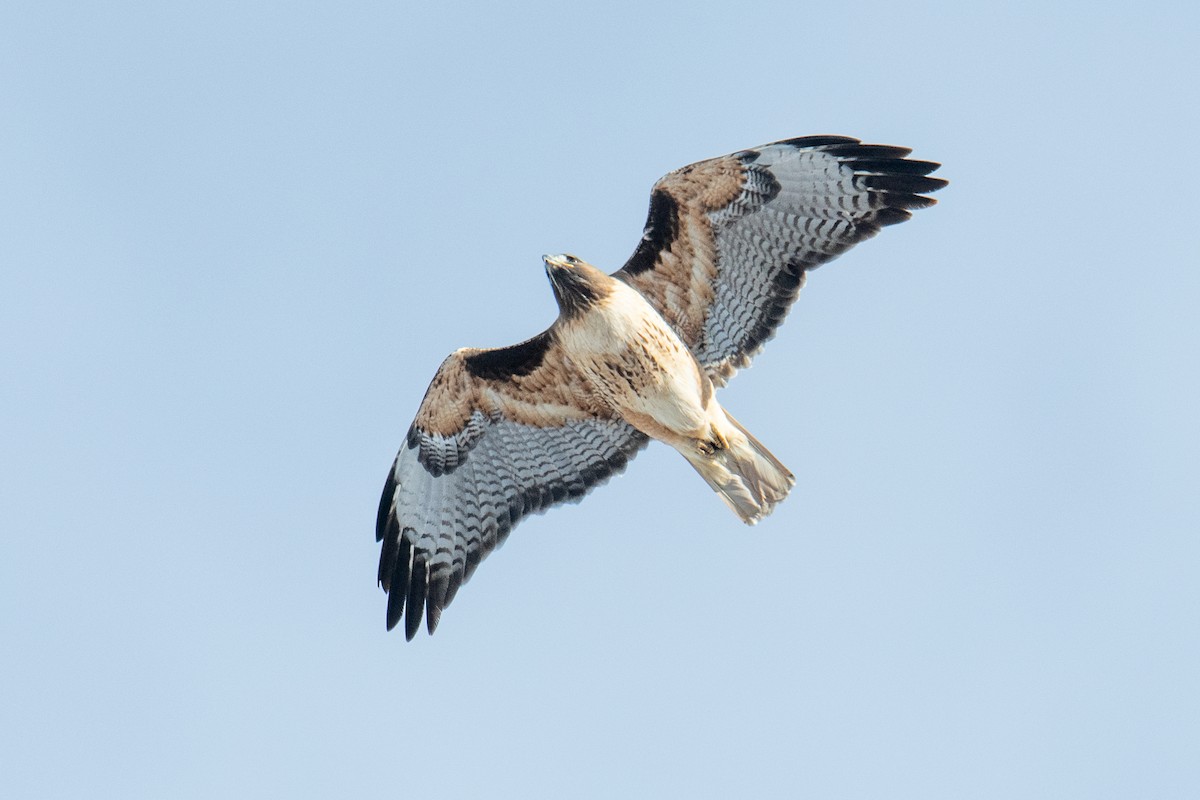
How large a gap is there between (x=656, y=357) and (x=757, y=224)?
1.28m

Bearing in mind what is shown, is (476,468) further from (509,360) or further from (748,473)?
(748,473)

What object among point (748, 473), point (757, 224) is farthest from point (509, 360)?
point (757, 224)

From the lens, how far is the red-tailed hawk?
10.4m

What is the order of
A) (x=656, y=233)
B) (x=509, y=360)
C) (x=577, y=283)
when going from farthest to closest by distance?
(x=509, y=360)
(x=656, y=233)
(x=577, y=283)

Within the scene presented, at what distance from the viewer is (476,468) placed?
1151 cm

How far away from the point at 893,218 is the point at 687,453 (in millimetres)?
2271

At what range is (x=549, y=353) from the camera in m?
10.9

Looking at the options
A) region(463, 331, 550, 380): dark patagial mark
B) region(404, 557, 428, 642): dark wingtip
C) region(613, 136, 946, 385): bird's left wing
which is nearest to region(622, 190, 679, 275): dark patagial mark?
region(613, 136, 946, 385): bird's left wing

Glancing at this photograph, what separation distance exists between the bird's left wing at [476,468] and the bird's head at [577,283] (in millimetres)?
924

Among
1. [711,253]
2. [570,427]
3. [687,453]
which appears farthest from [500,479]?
[711,253]

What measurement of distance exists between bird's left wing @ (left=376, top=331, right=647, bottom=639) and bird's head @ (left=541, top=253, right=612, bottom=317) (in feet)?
3.03

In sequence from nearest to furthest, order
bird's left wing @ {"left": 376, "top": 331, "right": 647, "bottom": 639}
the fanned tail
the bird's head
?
the bird's head < the fanned tail < bird's left wing @ {"left": 376, "top": 331, "right": 647, "bottom": 639}

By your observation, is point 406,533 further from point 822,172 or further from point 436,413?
point 822,172

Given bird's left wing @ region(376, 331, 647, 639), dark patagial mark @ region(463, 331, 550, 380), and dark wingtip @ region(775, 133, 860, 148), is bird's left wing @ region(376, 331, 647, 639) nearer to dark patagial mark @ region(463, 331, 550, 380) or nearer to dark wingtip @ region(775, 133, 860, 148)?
dark patagial mark @ region(463, 331, 550, 380)
